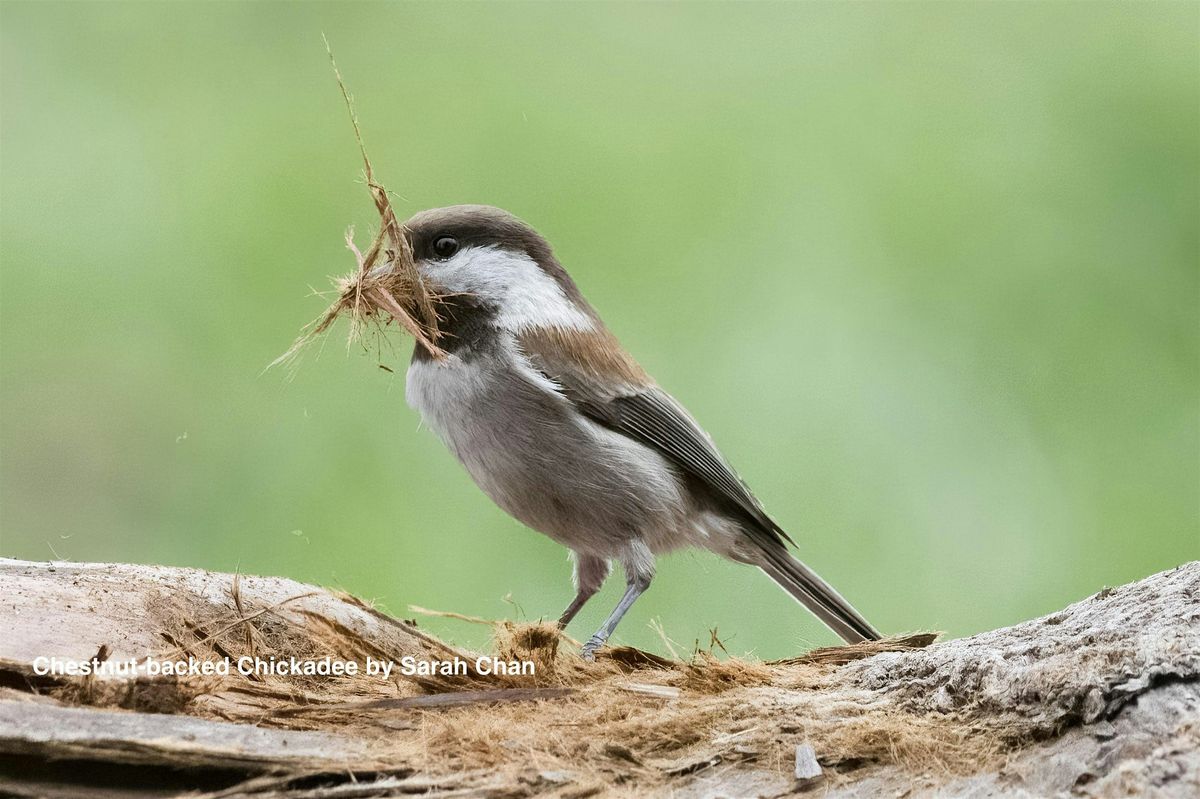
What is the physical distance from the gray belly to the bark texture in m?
0.71

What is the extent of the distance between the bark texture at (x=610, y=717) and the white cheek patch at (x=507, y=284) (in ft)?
3.66

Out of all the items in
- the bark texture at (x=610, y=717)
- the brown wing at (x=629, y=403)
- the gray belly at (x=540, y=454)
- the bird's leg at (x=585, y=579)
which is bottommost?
the bark texture at (x=610, y=717)

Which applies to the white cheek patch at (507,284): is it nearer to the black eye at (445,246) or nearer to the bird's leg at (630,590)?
the black eye at (445,246)

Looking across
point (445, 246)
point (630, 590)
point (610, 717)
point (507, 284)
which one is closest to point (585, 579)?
point (630, 590)

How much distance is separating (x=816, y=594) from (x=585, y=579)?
778 millimetres

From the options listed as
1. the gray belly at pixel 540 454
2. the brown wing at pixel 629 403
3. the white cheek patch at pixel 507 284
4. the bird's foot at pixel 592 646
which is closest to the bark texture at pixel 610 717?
the bird's foot at pixel 592 646

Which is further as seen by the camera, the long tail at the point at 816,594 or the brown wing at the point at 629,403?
the long tail at the point at 816,594

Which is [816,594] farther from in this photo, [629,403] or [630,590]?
[629,403]

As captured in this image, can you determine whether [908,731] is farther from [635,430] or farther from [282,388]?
[282,388]

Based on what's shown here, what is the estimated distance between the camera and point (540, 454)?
11.1 feet

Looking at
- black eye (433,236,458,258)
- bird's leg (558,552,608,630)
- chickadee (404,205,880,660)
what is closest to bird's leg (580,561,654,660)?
chickadee (404,205,880,660)

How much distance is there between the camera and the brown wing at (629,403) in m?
3.47

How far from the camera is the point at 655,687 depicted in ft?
8.32

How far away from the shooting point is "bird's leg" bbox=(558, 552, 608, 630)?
12.6 feet
